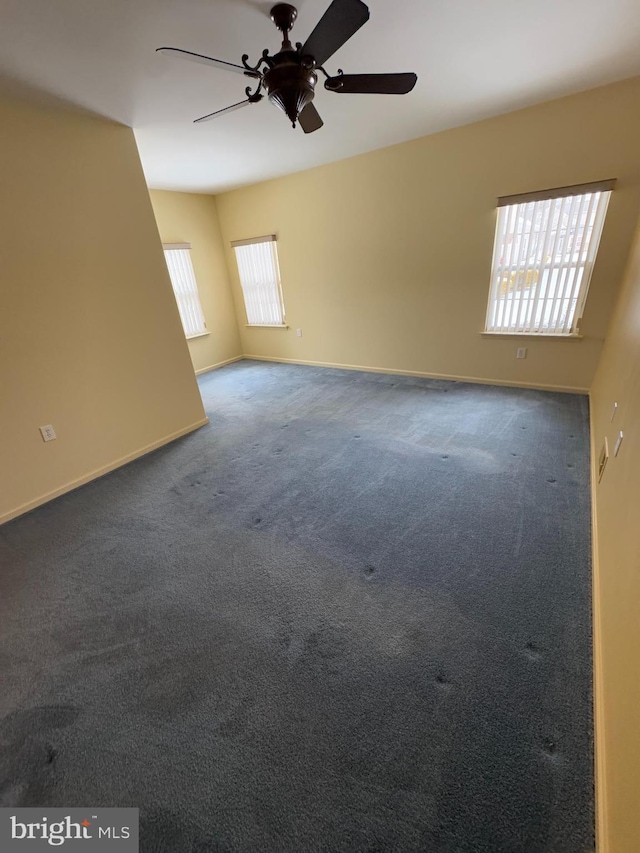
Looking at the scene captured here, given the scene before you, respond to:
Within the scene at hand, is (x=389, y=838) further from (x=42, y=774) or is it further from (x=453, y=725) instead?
(x=42, y=774)

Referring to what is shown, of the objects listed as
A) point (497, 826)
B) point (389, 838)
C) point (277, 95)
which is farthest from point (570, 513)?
point (277, 95)

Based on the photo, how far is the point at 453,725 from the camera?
1.15m

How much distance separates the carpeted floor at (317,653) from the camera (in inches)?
39.3

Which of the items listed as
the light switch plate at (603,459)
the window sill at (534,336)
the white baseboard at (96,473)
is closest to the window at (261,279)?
the white baseboard at (96,473)

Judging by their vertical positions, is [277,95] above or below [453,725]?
above

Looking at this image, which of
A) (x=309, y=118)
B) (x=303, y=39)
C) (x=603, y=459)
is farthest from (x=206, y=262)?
(x=603, y=459)

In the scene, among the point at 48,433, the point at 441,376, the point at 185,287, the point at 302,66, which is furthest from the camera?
the point at 185,287

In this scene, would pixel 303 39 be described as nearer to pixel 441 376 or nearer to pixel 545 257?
pixel 545 257

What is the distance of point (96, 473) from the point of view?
2875 mm

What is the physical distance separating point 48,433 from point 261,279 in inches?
146

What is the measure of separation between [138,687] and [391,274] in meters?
4.22

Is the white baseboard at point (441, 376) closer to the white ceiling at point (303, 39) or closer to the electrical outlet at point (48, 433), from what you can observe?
the white ceiling at point (303, 39)

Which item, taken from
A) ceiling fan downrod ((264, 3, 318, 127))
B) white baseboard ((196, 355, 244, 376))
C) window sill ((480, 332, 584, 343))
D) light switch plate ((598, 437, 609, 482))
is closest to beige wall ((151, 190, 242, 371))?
white baseboard ((196, 355, 244, 376))

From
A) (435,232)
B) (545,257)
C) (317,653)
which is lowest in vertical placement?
(317,653)
